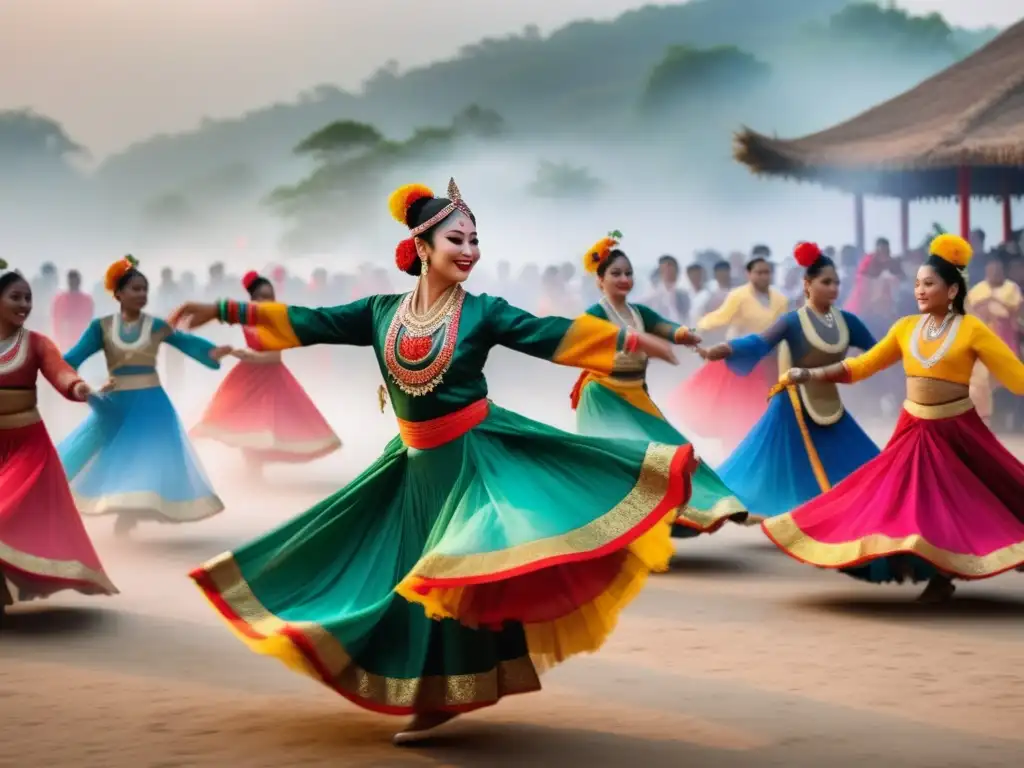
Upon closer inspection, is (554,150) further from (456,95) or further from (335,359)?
(335,359)

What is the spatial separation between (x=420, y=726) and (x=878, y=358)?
3510mm

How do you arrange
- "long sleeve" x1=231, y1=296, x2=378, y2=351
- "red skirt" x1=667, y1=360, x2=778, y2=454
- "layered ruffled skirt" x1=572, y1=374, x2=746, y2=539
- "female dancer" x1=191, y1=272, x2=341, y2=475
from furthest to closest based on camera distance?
"female dancer" x1=191, y1=272, x2=341, y2=475 → "red skirt" x1=667, y1=360, x2=778, y2=454 → "layered ruffled skirt" x1=572, y1=374, x2=746, y2=539 → "long sleeve" x1=231, y1=296, x2=378, y2=351

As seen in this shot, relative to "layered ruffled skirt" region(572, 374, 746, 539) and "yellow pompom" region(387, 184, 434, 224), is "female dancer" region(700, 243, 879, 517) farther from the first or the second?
"yellow pompom" region(387, 184, 434, 224)

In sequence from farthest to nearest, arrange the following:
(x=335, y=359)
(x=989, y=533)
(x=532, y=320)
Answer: (x=335, y=359) < (x=989, y=533) < (x=532, y=320)

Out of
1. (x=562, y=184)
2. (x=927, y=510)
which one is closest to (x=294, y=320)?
(x=927, y=510)

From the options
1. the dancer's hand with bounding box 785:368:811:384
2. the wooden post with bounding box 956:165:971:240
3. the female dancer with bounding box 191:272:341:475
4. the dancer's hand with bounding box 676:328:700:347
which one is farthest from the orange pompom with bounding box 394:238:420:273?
the wooden post with bounding box 956:165:971:240

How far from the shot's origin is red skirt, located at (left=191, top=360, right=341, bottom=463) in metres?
12.5

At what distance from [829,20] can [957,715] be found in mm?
46754

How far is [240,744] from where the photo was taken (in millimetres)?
5051

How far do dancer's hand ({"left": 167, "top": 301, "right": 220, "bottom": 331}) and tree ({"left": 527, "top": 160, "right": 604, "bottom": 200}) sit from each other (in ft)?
135

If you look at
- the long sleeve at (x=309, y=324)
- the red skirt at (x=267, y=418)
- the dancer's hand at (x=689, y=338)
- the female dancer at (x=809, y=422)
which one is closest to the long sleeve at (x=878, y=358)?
the dancer's hand at (x=689, y=338)

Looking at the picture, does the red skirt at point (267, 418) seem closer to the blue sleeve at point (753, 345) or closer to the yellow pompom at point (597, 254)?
the yellow pompom at point (597, 254)

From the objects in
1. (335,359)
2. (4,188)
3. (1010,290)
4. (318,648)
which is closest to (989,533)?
(318,648)

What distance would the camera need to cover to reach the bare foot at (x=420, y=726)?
16.6 feet
